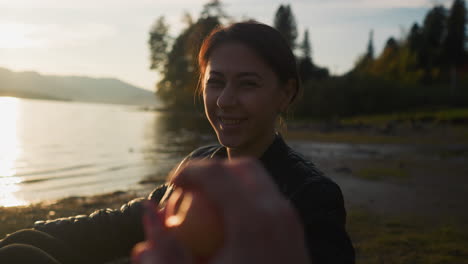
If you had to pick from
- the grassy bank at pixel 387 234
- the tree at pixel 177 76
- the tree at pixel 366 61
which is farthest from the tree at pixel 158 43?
the grassy bank at pixel 387 234

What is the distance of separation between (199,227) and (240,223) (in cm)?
8

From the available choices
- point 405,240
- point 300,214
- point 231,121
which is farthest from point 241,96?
point 405,240

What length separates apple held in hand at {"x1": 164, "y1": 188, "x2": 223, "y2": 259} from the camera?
579 mm

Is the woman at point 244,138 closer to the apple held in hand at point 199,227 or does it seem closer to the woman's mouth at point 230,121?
the woman's mouth at point 230,121

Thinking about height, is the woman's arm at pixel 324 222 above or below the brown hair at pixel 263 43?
below

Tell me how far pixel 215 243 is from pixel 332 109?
160 ft

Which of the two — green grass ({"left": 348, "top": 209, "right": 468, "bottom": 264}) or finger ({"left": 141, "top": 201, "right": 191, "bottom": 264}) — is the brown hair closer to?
finger ({"left": 141, "top": 201, "right": 191, "bottom": 264})

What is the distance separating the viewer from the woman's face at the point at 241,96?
2150mm

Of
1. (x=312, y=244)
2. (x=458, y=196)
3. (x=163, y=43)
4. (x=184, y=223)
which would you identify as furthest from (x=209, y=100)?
(x=163, y=43)

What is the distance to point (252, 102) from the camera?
7.23 feet

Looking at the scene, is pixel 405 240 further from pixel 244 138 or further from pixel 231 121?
pixel 231 121

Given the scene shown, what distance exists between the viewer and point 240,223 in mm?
531

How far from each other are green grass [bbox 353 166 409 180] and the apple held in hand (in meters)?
10.9

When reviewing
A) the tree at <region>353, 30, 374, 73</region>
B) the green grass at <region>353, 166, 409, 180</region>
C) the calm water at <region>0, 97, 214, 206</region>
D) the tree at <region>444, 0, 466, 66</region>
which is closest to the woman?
the calm water at <region>0, 97, 214, 206</region>
